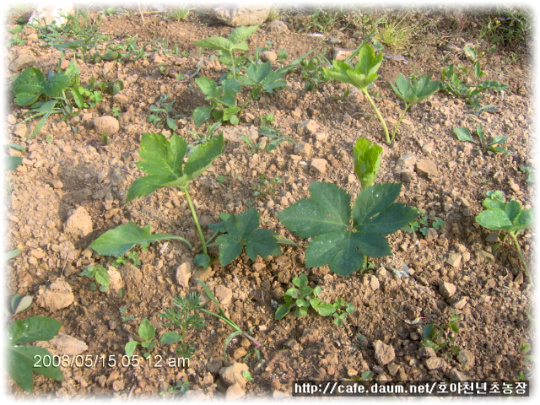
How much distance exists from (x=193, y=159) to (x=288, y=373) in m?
0.93

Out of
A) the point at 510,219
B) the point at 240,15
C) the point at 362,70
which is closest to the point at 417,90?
the point at 362,70

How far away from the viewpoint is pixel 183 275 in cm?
191

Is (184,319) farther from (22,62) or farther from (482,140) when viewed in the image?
(22,62)

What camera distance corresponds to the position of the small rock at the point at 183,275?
1.90m

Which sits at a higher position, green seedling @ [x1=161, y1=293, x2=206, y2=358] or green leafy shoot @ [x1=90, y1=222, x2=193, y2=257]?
green leafy shoot @ [x1=90, y1=222, x2=193, y2=257]

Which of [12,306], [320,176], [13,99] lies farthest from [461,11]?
[12,306]

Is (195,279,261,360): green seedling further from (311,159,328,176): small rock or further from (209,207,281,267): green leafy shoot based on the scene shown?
(311,159,328,176): small rock

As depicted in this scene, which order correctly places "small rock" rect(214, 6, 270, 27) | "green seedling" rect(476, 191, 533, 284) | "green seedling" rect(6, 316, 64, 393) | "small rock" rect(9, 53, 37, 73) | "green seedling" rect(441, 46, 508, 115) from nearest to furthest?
"green seedling" rect(6, 316, 64, 393) → "green seedling" rect(476, 191, 533, 284) → "green seedling" rect(441, 46, 508, 115) → "small rock" rect(9, 53, 37, 73) → "small rock" rect(214, 6, 270, 27)

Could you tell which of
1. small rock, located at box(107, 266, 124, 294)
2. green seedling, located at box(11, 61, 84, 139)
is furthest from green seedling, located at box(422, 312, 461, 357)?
green seedling, located at box(11, 61, 84, 139)

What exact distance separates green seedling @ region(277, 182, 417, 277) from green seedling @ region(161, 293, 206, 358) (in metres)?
0.49

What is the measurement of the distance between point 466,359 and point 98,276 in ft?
4.88

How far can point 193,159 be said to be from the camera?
74.8 inches

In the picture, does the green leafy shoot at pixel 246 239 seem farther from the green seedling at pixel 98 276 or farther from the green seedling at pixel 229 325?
the green seedling at pixel 98 276

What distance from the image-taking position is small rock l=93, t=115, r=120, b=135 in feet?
8.20
